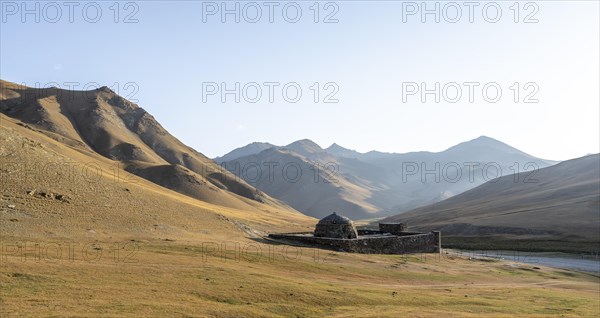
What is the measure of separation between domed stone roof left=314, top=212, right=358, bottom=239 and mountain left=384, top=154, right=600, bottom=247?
5980 cm

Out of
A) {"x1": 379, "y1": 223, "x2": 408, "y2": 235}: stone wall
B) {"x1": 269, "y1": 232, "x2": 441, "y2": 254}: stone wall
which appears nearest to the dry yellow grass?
{"x1": 269, "y1": 232, "x2": 441, "y2": 254}: stone wall

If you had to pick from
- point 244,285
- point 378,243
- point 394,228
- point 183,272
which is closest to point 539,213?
point 394,228

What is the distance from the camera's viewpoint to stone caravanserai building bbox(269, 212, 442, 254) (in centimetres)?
4619

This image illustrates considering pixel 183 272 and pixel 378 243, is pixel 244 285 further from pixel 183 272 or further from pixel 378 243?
pixel 378 243

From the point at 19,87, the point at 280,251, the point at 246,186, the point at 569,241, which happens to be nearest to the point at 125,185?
the point at 280,251

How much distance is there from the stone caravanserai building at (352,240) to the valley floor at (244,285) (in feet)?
10.5

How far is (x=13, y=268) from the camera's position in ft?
74.8

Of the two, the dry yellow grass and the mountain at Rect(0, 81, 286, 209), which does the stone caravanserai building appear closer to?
the dry yellow grass

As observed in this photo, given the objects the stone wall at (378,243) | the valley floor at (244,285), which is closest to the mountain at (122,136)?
the stone wall at (378,243)

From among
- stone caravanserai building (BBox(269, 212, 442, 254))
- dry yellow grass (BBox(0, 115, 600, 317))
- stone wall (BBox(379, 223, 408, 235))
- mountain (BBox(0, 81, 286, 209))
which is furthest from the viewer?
mountain (BBox(0, 81, 286, 209))

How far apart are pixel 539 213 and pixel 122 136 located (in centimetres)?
11490

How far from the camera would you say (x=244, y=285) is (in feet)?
84.1

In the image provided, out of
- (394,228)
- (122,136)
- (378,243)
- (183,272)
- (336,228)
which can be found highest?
(122,136)

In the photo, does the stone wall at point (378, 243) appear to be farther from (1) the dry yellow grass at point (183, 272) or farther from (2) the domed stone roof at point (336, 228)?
(1) the dry yellow grass at point (183, 272)
